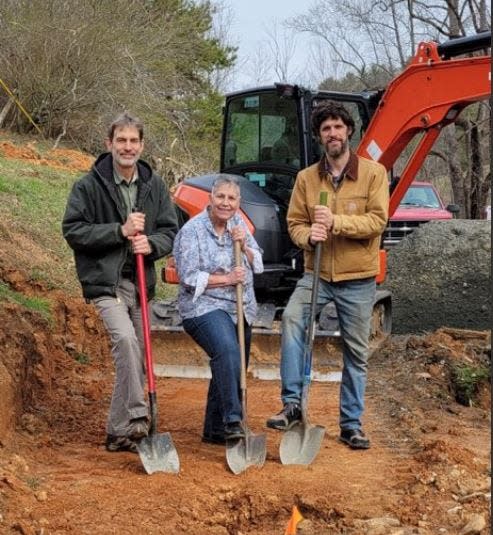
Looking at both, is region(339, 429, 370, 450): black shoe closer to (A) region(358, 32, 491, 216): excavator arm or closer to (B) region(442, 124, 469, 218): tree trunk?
(A) region(358, 32, 491, 216): excavator arm

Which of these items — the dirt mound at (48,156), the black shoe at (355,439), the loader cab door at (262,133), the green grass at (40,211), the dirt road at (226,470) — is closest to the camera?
the dirt road at (226,470)

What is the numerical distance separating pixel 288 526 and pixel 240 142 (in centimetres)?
573

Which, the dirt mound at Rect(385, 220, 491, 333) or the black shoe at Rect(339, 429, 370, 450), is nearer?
the black shoe at Rect(339, 429, 370, 450)

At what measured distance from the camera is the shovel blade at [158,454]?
5672mm

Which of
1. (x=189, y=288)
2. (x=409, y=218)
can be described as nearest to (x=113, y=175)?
(x=189, y=288)

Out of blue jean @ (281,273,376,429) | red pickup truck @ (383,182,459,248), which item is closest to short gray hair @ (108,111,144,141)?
blue jean @ (281,273,376,429)

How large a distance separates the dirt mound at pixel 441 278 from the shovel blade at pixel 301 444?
6781 mm

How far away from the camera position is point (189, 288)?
6.09 metres

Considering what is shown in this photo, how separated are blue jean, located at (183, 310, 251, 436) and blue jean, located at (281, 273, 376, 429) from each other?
43 centimetres

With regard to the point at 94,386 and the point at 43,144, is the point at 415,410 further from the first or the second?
the point at 43,144

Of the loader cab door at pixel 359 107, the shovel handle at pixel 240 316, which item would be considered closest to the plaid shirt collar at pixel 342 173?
the shovel handle at pixel 240 316

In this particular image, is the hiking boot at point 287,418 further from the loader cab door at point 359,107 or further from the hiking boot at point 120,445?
the loader cab door at point 359,107

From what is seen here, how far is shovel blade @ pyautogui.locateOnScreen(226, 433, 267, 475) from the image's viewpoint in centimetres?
576

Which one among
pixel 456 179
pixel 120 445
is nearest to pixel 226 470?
pixel 120 445
